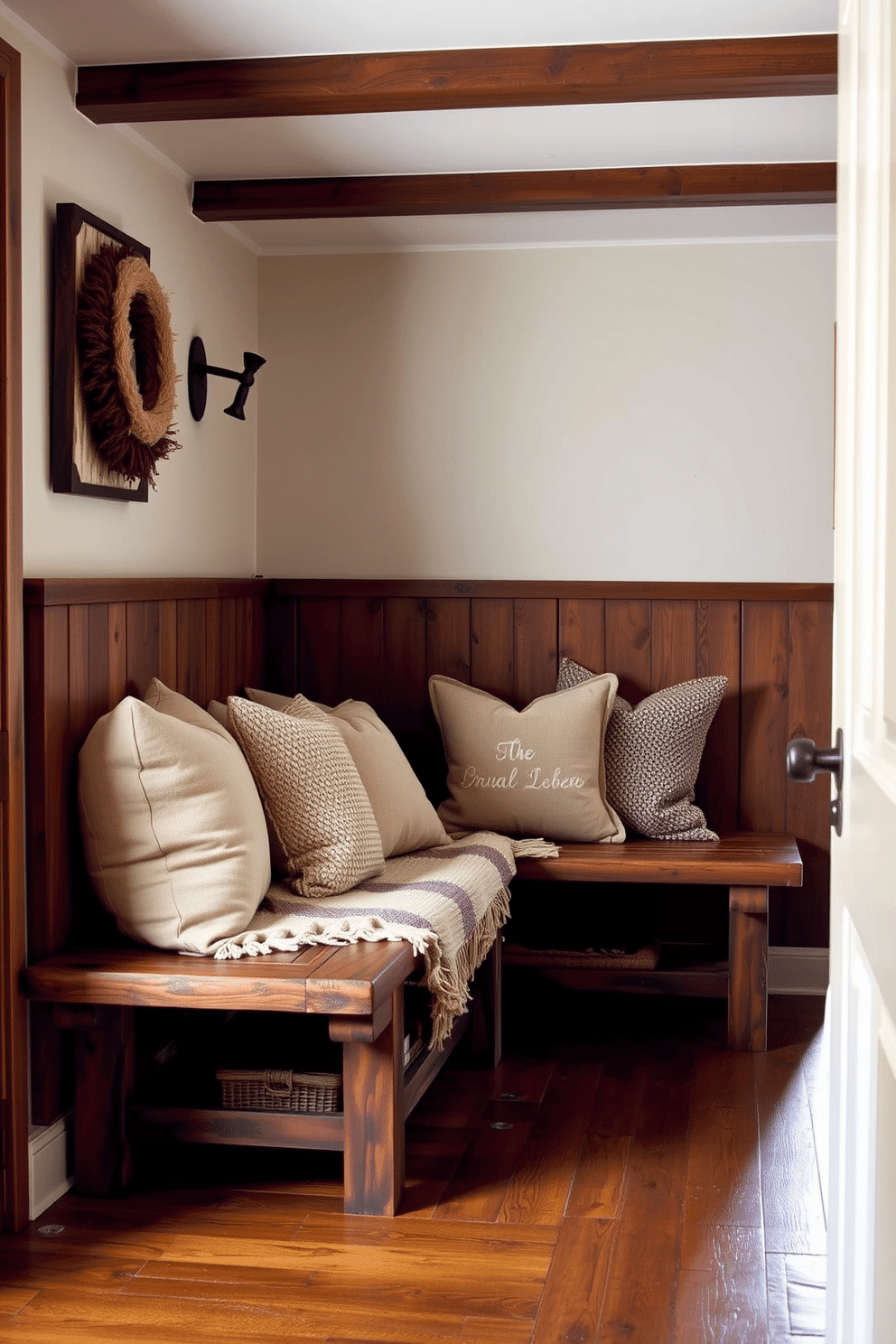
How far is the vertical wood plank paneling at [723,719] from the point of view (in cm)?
405

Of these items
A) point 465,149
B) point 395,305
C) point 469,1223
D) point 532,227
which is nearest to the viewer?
point 469,1223

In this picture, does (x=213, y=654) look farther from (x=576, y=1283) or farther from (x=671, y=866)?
(x=576, y=1283)

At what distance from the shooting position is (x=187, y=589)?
134 inches

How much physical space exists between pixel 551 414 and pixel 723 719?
106 centimetres

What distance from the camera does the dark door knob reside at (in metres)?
1.44

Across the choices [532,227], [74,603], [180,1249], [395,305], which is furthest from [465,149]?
[180,1249]

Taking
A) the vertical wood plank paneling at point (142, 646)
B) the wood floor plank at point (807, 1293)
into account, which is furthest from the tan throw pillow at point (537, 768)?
the wood floor plank at point (807, 1293)

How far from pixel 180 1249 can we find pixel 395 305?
2.78m

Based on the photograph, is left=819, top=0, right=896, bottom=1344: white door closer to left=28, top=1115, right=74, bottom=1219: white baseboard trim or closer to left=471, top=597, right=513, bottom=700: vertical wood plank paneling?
left=28, top=1115, right=74, bottom=1219: white baseboard trim

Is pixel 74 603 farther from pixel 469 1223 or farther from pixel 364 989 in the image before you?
pixel 469 1223

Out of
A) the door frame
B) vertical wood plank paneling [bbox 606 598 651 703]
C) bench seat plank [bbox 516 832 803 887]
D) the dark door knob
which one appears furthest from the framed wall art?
the dark door knob

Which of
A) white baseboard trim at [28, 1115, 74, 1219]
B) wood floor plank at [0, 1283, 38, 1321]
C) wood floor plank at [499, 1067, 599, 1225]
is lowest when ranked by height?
wood floor plank at [0, 1283, 38, 1321]

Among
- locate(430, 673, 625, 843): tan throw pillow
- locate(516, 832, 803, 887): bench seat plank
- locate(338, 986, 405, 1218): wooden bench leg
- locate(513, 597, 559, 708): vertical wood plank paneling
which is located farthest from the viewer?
locate(513, 597, 559, 708): vertical wood plank paneling

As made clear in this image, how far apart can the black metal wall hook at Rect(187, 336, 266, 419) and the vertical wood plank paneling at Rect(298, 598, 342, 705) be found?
0.76 metres
